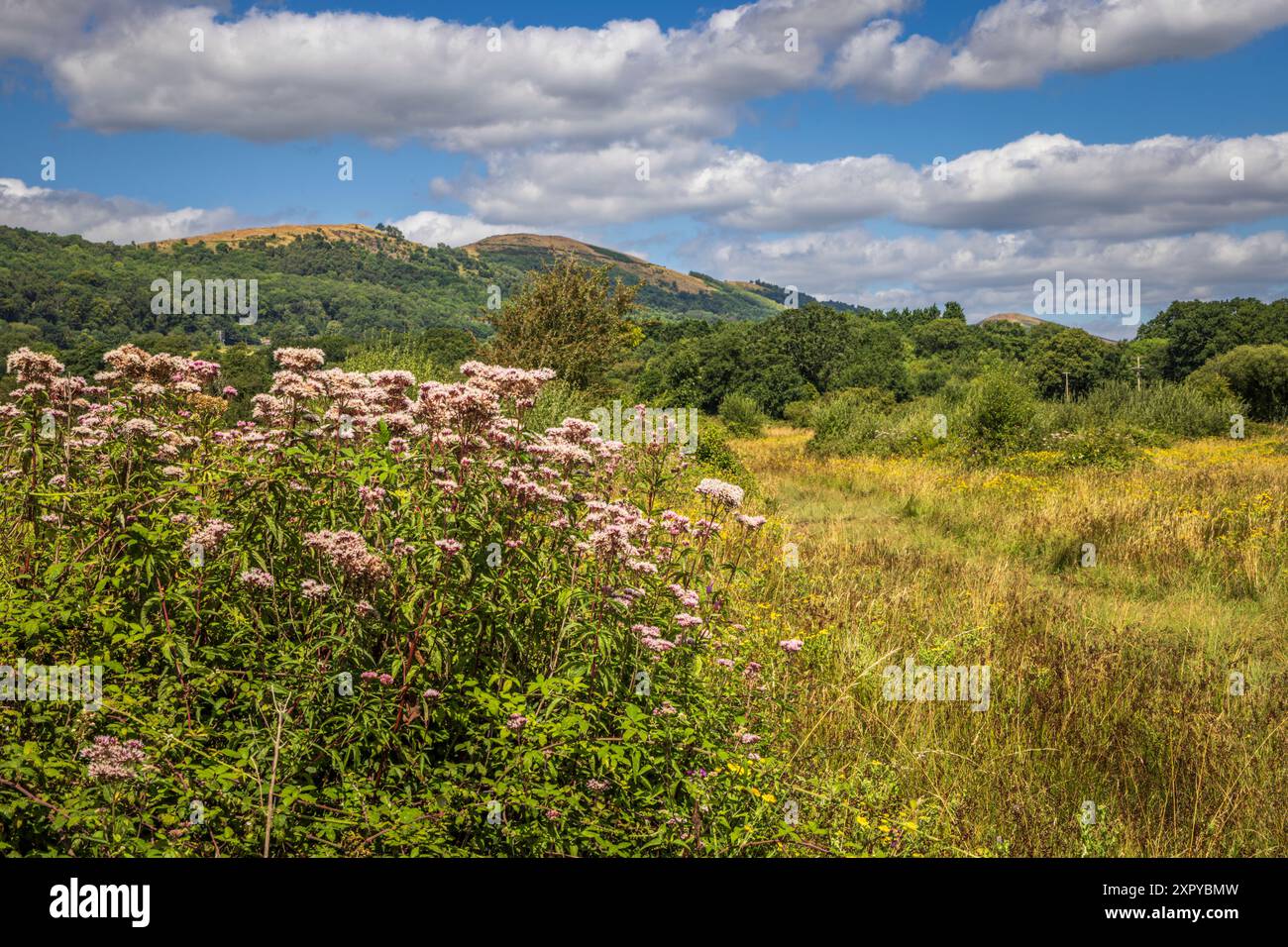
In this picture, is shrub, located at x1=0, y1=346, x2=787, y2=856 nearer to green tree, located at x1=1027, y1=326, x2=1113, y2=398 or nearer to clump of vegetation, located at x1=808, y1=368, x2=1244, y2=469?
clump of vegetation, located at x1=808, y1=368, x2=1244, y2=469

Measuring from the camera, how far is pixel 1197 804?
3.97 m

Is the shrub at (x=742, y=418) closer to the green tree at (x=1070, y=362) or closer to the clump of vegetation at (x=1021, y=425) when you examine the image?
the clump of vegetation at (x=1021, y=425)

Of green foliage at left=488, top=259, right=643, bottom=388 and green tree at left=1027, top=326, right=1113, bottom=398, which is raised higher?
green tree at left=1027, top=326, right=1113, bottom=398

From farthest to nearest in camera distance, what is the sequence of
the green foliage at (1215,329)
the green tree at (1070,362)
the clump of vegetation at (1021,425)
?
the green tree at (1070,362) < the green foliage at (1215,329) < the clump of vegetation at (1021,425)

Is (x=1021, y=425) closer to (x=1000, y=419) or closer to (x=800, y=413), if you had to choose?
(x=1000, y=419)

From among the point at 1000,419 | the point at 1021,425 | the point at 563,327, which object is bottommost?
the point at 1021,425

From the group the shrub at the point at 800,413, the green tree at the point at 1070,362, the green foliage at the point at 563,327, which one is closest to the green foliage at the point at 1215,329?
the green tree at the point at 1070,362

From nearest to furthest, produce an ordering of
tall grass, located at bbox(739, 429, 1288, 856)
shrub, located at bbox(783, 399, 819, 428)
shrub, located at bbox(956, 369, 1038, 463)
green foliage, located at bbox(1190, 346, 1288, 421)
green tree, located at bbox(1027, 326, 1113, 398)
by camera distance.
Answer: tall grass, located at bbox(739, 429, 1288, 856)
shrub, located at bbox(956, 369, 1038, 463)
green foliage, located at bbox(1190, 346, 1288, 421)
shrub, located at bbox(783, 399, 819, 428)
green tree, located at bbox(1027, 326, 1113, 398)

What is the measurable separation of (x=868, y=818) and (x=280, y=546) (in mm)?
2874

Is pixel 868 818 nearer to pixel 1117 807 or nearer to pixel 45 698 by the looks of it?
pixel 1117 807

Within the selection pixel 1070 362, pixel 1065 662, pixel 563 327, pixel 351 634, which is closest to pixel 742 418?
pixel 563 327

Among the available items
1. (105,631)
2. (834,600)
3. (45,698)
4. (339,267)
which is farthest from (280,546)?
(339,267)

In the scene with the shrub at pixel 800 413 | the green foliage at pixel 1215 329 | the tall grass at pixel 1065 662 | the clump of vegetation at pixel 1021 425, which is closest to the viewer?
the tall grass at pixel 1065 662

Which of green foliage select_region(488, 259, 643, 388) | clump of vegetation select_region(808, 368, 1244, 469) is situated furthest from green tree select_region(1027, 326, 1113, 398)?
green foliage select_region(488, 259, 643, 388)
